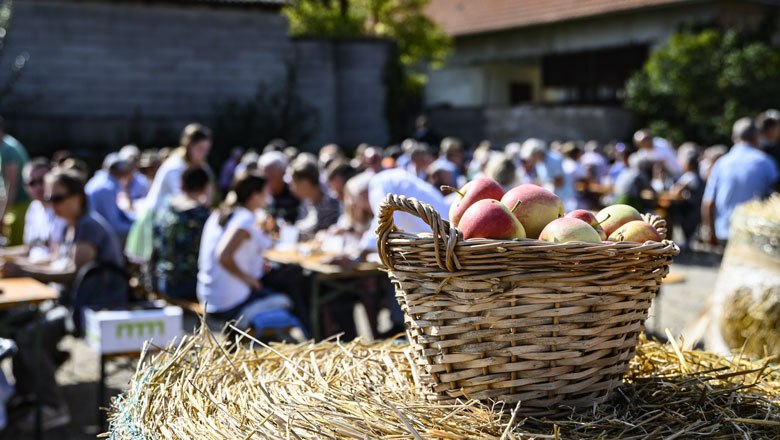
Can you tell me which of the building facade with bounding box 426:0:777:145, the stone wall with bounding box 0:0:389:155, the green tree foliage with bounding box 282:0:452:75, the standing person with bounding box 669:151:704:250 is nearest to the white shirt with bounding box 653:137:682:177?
the standing person with bounding box 669:151:704:250

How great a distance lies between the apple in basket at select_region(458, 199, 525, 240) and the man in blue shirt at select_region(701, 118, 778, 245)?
5967mm

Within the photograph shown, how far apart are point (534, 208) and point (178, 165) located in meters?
5.82

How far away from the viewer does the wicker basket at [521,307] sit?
5.57 ft

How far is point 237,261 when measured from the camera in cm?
545

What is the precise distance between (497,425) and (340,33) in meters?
25.2

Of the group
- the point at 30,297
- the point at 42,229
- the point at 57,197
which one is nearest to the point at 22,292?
the point at 30,297

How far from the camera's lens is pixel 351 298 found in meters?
6.56

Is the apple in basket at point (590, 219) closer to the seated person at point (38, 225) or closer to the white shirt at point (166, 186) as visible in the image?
the seated person at point (38, 225)

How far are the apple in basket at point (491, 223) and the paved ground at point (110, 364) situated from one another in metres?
1.49

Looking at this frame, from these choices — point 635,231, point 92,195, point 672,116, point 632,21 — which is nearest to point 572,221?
point 635,231

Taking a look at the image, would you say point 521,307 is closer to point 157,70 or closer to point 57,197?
point 57,197

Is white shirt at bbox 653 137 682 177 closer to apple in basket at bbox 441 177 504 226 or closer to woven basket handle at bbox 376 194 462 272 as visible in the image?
apple in basket at bbox 441 177 504 226

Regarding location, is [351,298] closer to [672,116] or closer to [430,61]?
[672,116]

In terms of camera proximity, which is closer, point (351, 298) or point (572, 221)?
point (572, 221)
